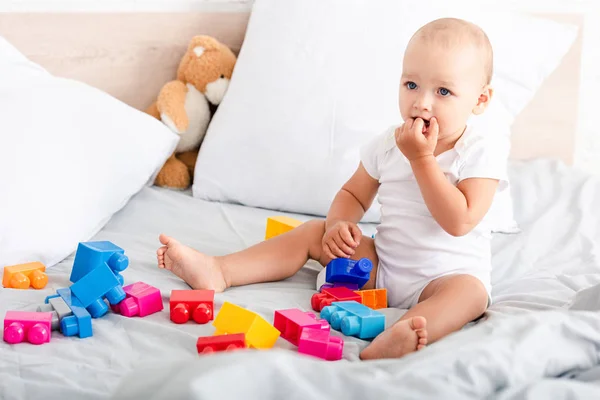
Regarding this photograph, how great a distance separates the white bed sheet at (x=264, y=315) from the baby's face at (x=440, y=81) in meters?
0.31

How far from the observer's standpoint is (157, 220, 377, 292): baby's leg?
3.97 ft

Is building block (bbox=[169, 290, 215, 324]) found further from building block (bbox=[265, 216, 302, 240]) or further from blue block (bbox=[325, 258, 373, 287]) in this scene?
building block (bbox=[265, 216, 302, 240])

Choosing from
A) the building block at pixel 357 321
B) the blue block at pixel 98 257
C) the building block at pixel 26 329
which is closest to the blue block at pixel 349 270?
the building block at pixel 357 321

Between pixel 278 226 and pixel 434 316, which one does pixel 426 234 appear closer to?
pixel 434 316

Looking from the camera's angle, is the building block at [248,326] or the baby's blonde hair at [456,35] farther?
the baby's blonde hair at [456,35]

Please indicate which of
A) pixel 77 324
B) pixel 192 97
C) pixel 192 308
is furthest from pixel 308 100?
pixel 77 324

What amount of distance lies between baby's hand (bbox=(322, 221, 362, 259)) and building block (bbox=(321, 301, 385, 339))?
0.16m

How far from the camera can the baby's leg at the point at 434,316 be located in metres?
0.96

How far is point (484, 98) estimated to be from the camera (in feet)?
4.07

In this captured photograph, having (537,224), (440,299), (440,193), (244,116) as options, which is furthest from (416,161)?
(244,116)

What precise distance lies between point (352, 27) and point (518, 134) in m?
0.66

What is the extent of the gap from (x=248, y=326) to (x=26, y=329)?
0.29 meters

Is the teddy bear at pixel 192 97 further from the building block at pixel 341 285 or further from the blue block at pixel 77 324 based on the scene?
the blue block at pixel 77 324

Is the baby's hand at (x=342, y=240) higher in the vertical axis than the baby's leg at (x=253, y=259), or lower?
higher
